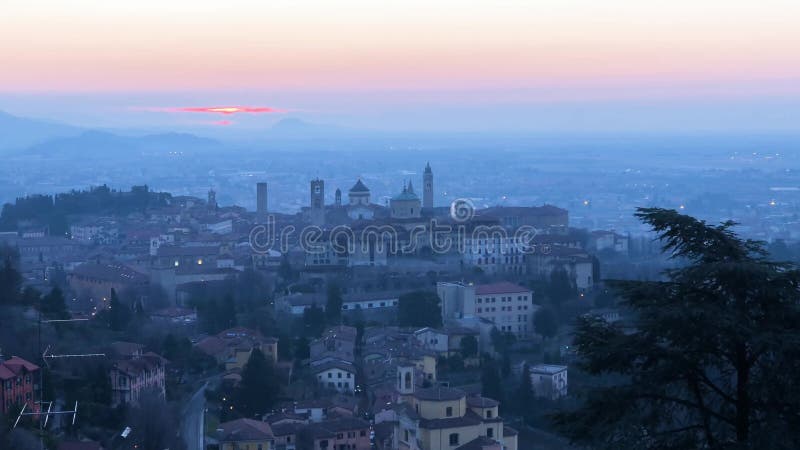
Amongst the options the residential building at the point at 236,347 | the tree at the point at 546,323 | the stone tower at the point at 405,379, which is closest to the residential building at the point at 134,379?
the residential building at the point at 236,347

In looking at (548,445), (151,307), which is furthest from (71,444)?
(151,307)

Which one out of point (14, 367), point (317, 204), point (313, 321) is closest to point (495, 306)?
point (313, 321)

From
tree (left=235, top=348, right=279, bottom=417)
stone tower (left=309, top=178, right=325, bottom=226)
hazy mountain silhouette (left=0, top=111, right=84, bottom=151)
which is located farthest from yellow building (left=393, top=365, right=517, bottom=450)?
hazy mountain silhouette (left=0, top=111, right=84, bottom=151)

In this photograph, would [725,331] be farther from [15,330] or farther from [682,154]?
[682,154]

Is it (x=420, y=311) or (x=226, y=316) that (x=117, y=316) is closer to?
(x=226, y=316)

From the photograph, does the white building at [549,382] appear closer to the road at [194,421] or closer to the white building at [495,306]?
the road at [194,421]

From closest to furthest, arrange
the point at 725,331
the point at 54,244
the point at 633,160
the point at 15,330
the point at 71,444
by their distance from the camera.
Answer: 1. the point at 725,331
2. the point at 71,444
3. the point at 15,330
4. the point at 54,244
5. the point at 633,160

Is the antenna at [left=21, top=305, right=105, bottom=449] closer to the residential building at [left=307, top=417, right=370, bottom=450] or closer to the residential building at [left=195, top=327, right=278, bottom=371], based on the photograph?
the residential building at [left=195, top=327, right=278, bottom=371]
